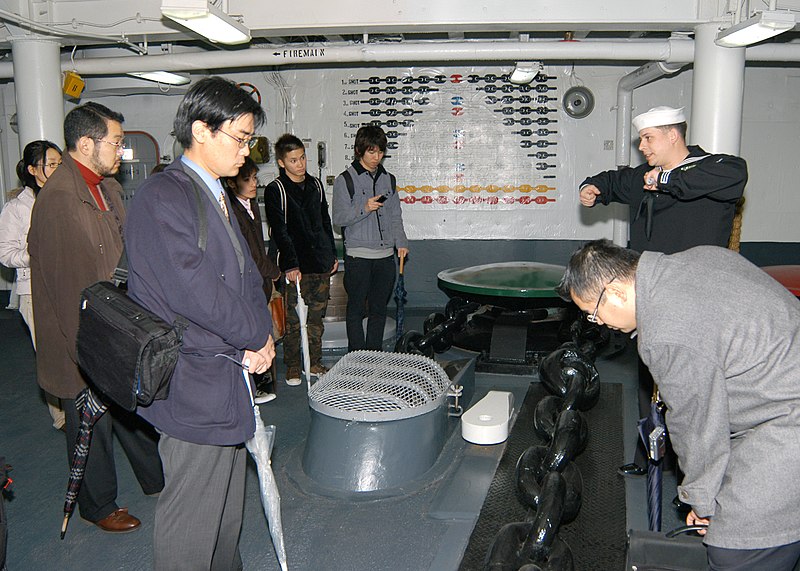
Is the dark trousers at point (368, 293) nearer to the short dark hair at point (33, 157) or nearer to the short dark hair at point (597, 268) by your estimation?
the short dark hair at point (33, 157)

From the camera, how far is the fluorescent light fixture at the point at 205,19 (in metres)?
4.21

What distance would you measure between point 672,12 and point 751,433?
4353 mm

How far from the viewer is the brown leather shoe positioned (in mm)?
3307

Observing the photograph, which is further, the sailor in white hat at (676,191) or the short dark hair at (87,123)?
the sailor in white hat at (676,191)

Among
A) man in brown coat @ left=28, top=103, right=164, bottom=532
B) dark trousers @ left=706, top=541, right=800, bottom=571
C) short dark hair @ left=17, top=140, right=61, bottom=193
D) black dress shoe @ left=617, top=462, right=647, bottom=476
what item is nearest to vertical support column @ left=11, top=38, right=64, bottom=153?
short dark hair @ left=17, top=140, right=61, bottom=193

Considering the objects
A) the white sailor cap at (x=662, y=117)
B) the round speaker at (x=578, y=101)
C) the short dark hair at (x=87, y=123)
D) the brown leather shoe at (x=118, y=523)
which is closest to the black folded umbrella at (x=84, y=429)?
the brown leather shoe at (x=118, y=523)

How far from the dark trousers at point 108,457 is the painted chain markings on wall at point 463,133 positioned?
5405 millimetres

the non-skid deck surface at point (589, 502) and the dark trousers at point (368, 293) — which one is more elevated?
the dark trousers at point (368, 293)

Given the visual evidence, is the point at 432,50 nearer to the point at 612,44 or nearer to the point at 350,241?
the point at 612,44

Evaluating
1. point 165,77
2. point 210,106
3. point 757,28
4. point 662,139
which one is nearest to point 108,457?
point 210,106

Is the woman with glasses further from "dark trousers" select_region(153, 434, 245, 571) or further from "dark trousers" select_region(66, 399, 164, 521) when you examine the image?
"dark trousers" select_region(153, 434, 245, 571)

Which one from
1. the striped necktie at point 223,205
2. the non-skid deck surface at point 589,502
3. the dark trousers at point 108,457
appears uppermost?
the striped necktie at point 223,205

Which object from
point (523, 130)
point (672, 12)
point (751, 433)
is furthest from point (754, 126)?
point (751, 433)

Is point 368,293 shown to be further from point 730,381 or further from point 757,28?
point 730,381
